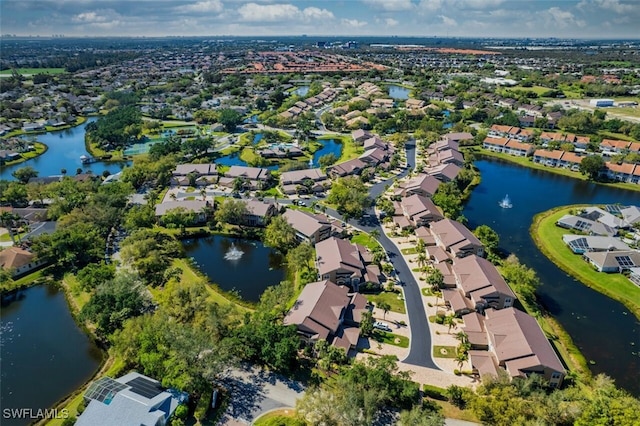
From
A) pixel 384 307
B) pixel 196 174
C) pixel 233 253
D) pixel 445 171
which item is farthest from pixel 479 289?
pixel 196 174

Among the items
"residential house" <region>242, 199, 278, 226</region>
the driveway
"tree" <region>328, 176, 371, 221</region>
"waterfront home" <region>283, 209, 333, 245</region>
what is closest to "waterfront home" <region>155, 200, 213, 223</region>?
"residential house" <region>242, 199, 278, 226</region>

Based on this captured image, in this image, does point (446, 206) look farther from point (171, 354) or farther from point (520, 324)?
point (171, 354)

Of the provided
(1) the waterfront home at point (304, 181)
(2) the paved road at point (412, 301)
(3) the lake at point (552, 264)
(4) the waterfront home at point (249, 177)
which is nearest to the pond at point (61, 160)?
(4) the waterfront home at point (249, 177)

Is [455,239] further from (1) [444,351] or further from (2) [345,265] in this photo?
(1) [444,351]

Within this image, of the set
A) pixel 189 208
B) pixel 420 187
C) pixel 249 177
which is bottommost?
pixel 189 208

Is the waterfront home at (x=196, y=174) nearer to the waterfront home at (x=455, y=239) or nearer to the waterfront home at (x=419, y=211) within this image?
the waterfront home at (x=419, y=211)

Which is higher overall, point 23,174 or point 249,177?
point 23,174

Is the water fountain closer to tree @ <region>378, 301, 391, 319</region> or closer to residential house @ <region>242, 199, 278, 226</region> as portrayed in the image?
residential house @ <region>242, 199, 278, 226</region>
